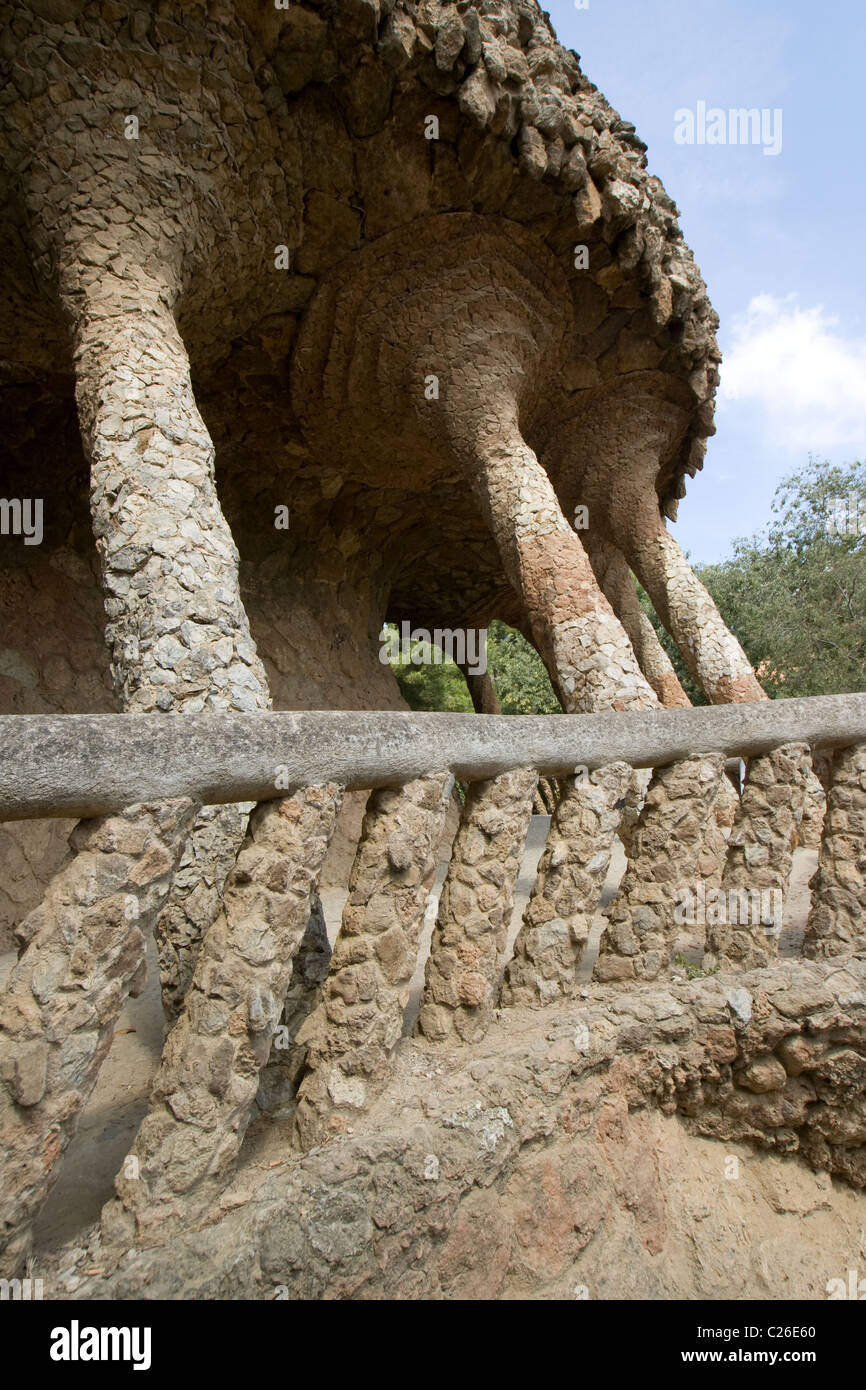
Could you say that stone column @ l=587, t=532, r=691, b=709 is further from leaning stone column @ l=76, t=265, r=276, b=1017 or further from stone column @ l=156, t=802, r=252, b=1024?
stone column @ l=156, t=802, r=252, b=1024

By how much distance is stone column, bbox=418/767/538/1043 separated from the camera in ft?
6.59

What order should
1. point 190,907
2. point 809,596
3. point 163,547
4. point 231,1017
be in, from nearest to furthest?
point 231,1017, point 190,907, point 163,547, point 809,596

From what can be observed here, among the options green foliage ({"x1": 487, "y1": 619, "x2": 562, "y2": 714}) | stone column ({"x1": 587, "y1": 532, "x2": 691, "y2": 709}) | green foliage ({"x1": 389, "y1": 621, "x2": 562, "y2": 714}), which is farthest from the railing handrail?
green foliage ({"x1": 487, "y1": 619, "x2": 562, "y2": 714})

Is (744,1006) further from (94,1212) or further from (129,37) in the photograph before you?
(129,37)

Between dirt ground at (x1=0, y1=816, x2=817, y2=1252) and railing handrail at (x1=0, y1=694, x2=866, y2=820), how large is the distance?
33.4 inches

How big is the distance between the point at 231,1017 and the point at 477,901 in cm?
69

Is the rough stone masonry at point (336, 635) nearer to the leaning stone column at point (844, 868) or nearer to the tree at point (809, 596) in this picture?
the leaning stone column at point (844, 868)

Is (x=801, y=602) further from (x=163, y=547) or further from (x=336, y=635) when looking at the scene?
(x=163, y=547)

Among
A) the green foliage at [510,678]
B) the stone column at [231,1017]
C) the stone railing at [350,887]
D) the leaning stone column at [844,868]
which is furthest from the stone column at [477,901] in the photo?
the green foliage at [510,678]

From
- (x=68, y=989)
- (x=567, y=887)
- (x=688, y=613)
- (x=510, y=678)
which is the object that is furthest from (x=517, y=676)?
(x=68, y=989)

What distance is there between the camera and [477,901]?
201 centimetres

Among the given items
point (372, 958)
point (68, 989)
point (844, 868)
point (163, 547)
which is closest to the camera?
point (68, 989)
